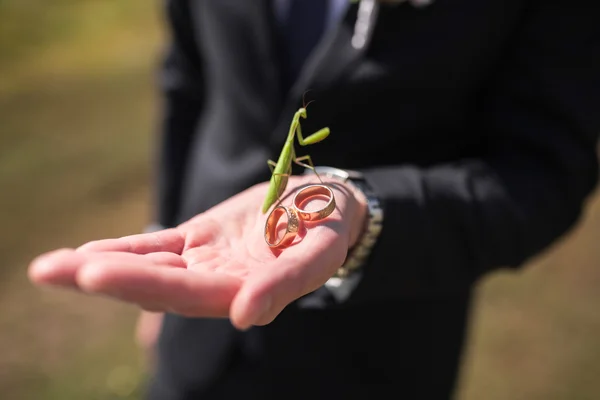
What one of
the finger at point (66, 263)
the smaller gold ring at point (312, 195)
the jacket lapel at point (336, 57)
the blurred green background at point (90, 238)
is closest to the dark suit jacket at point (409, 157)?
the jacket lapel at point (336, 57)

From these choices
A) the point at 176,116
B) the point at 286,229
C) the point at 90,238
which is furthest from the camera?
the point at 90,238

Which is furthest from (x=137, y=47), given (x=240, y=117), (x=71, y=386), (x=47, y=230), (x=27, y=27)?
(x=240, y=117)

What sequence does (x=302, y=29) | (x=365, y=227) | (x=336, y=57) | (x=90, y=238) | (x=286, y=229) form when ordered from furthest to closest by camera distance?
(x=90, y=238)
(x=302, y=29)
(x=336, y=57)
(x=365, y=227)
(x=286, y=229)

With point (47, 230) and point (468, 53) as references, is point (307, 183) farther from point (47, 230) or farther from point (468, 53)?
point (47, 230)

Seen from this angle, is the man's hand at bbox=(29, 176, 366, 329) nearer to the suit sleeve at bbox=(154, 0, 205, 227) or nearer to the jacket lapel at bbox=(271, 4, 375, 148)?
the jacket lapel at bbox=(271, 4, 375, 148)

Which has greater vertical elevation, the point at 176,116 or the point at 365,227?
the point at 365,227

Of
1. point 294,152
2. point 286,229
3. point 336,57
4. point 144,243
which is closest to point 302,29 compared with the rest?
point 336,57

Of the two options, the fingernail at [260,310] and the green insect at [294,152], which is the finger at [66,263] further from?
the green insect at [294,152]

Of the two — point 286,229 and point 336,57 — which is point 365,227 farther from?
point 336,57
